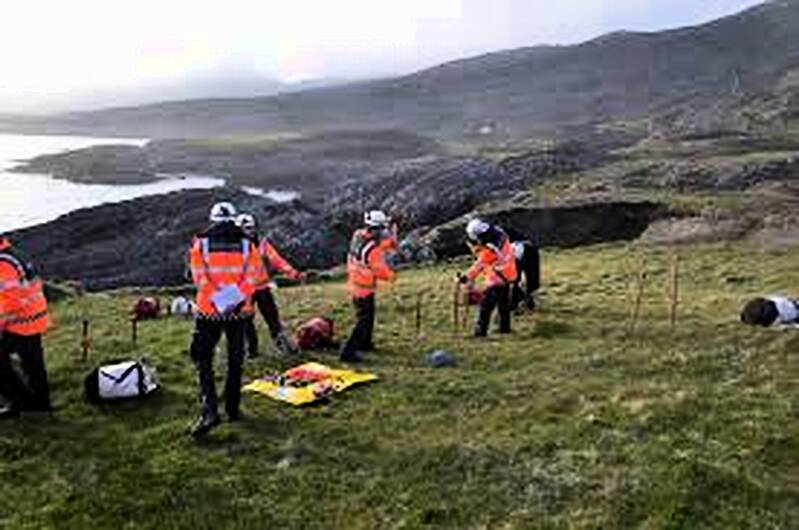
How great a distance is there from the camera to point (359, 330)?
23.1 meters

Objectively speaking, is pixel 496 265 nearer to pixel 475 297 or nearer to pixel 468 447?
pixel 475 297

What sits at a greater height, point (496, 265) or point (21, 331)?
point (21, 331)

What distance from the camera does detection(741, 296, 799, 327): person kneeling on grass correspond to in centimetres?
2309

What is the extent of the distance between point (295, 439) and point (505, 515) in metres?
4.22

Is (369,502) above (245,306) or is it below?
below

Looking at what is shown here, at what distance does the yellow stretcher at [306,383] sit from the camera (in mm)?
19453

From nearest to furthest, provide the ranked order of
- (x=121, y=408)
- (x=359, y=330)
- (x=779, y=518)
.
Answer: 1. (x=779, y=518)
2. (x=121, y=408)
3. (x=359, y=330)

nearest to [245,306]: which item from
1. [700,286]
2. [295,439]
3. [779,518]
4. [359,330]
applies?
[295,439]

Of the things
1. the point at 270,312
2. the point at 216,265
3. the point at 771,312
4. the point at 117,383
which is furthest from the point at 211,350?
the point at 771,312

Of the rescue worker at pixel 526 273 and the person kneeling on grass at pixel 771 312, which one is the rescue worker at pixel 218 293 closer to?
the person kneeling on grass at pixel 771 312

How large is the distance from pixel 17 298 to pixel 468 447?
7.84m

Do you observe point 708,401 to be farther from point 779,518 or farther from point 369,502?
point 369,502

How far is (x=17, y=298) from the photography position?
18594mm

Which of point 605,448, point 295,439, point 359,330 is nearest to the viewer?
point 605,448
